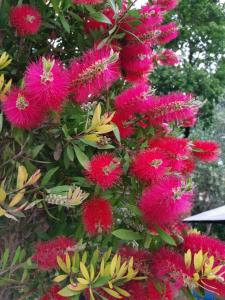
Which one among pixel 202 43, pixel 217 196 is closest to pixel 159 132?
pixel 217 196

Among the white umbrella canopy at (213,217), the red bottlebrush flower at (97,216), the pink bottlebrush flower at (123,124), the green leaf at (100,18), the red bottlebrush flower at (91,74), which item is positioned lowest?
the white umbrella canopy at (213,217)

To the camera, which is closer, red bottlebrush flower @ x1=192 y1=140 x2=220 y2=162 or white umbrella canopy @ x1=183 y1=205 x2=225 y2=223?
red bottlebrush flower @ x1=192 y1=140 x2=220 y2=162

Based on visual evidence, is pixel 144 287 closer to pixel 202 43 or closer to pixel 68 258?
A: pixel 68 258

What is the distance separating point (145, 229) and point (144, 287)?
0.11 metres

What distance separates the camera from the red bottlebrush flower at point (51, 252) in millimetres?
835

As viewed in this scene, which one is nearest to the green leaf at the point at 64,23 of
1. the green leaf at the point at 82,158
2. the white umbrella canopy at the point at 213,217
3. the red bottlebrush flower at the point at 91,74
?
the red bottlebrush flower at the point at 91,74

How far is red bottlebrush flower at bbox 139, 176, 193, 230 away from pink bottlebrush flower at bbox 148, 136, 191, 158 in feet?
0.27

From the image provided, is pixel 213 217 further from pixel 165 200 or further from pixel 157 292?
pixel 165 200

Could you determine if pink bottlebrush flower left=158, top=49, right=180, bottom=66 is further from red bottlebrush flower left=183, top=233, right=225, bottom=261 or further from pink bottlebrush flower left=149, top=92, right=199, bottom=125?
red bottlebrush flower left=183, top=233, right=225, bottom=261

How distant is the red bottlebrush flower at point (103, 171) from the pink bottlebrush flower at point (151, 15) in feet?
1.26

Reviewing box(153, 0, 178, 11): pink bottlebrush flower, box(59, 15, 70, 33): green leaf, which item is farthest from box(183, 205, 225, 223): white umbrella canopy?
box(59, 15, 70, 33): green leaf

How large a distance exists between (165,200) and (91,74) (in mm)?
256

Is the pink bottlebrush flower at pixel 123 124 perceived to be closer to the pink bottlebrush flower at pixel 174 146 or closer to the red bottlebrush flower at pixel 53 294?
the pink bottlebrush flower at pixel 174 146

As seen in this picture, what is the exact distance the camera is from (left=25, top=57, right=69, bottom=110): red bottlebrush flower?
2.61 feet
